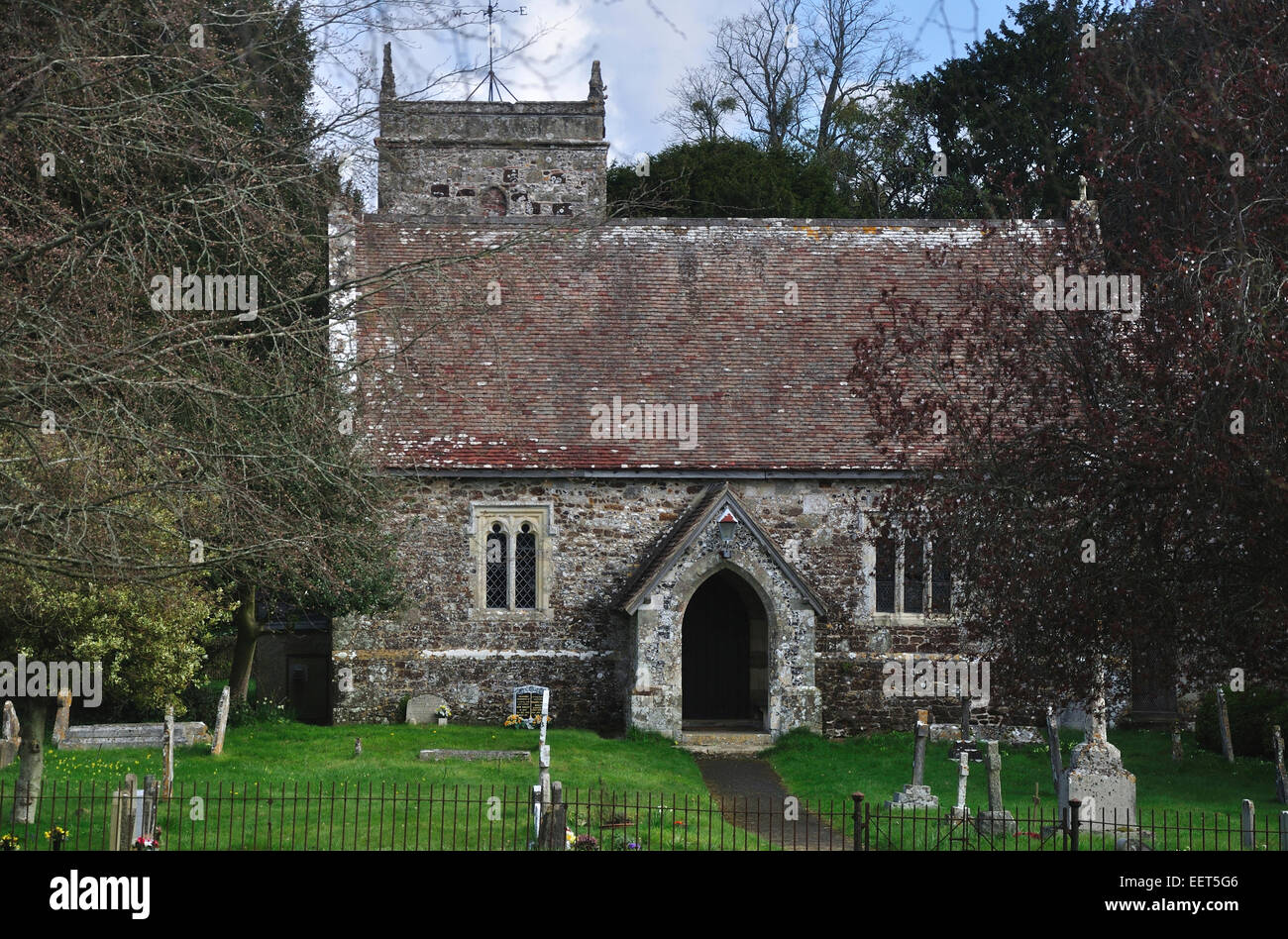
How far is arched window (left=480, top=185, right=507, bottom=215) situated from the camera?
3189 cm

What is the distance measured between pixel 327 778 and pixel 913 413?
309 inches

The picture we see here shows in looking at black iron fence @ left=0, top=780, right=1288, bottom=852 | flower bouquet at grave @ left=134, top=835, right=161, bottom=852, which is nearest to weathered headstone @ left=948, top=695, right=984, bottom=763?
black iron fence @ left=0, top=780, right=1288, bottom=852

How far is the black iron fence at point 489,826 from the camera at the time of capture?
13.0 m

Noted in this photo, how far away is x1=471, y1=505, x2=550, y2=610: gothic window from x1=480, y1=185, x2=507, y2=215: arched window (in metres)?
11.6

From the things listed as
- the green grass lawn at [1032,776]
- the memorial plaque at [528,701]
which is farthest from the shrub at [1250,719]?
the memorial plaque at [528,701]

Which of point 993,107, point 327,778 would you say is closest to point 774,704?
point 327,778

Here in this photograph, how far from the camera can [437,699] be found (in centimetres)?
2186

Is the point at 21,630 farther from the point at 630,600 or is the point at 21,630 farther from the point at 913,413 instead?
the point at 913,413

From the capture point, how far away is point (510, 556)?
22.2 m

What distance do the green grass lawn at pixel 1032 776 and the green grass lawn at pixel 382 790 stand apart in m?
1.61

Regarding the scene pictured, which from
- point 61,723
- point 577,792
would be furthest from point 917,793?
point 61,723

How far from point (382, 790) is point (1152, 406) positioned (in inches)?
288

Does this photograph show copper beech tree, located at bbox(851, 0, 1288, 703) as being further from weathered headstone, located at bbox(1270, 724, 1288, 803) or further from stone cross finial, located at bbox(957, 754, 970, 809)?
weathered headstone, located at bbox(1270, 724, 1288, 803)

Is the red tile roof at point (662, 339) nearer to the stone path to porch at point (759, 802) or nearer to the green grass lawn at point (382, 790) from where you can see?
the green grass lawn at point (382, 790)
